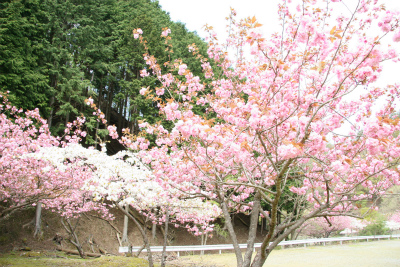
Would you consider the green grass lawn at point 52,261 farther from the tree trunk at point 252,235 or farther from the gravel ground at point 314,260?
the tree trunk at point 252,235

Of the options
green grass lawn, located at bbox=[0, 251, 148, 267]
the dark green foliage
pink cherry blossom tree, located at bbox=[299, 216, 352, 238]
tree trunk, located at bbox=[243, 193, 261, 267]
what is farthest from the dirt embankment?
pink cherry blossom tree, located at bbox=[299, 216, 352, 238]

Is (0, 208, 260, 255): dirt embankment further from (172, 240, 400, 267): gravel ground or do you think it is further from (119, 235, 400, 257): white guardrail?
(172, 240, 400, 267): gravel ground

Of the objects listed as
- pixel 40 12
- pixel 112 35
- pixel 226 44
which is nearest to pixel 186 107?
pixel 226 44

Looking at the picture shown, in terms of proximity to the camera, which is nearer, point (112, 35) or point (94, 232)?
point (94, 232)

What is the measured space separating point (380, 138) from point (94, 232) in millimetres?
13736

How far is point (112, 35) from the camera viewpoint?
1736 centimetres

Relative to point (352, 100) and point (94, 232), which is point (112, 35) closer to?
point (94, 232)

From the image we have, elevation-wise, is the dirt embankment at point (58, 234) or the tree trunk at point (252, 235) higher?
the tree trunk at point (252, 235)

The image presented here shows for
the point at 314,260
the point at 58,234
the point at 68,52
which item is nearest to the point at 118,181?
the point at 58,234

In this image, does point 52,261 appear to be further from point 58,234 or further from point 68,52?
point 68,52

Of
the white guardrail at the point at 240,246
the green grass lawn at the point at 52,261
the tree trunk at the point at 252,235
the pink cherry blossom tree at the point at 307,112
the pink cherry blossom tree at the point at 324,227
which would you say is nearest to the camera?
the pink cherry blossom tree at the point at 307,112

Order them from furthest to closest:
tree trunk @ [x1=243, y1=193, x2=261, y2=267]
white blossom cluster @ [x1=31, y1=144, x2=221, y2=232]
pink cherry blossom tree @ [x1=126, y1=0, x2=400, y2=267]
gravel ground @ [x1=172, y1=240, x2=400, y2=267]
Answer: gravel ground @ [x1=172, y1=240, x2=400, y2=267], white blossom cluster @ [x1=31, y1=144, x2=221, y2=232], tree trunk @ [x1=243, y1=193, x2=261, y2=267], pink cherry blossom tree @ [x1=126, y1=0, x2=400, y2=267]

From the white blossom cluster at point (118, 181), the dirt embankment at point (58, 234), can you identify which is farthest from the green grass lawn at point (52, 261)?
the white blossom cluster at point (118, 181)

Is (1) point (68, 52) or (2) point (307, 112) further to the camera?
(1) point (68, 52)
